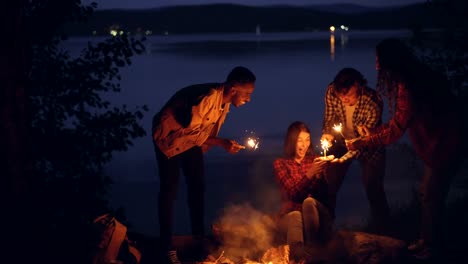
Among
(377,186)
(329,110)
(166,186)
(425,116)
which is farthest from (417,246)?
(166,186)

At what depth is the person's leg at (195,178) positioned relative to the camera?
19.9 ft

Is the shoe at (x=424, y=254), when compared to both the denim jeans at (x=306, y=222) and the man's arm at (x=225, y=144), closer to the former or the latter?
the denim jeans at (x=306, y=222)

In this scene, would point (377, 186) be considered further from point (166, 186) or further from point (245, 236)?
point (166, 186)

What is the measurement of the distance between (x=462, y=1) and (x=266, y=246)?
452 centimetres

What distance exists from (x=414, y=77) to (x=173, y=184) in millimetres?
2577

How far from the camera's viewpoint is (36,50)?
7992 mm

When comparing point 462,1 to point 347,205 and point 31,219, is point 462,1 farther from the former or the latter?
point 347,205

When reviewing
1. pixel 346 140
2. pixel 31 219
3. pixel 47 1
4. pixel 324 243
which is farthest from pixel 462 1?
pixel 31 219

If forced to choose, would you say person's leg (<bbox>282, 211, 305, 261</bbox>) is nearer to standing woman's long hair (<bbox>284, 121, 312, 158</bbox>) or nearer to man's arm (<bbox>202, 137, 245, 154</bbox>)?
standing woman's long hair (<bbox>284, 121, 312, 158</bbox>)

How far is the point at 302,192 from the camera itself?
6312mm

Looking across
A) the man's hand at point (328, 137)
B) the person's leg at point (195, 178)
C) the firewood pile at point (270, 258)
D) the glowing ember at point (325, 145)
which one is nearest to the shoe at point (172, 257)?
the firewood pile at point (270, 258)

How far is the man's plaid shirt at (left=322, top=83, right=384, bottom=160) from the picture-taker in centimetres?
636

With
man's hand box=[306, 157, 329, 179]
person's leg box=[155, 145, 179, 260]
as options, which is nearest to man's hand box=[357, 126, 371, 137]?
man's hand box=[306, 157, 329, 179]

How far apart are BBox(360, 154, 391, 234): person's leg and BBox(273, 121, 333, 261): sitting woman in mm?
508
